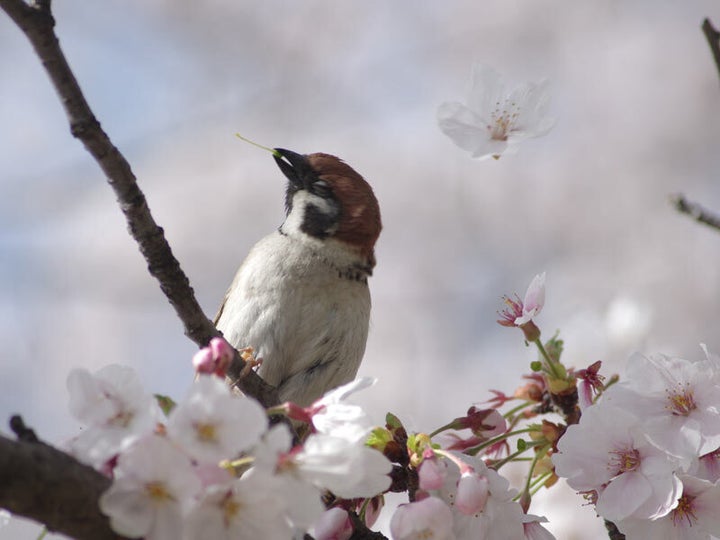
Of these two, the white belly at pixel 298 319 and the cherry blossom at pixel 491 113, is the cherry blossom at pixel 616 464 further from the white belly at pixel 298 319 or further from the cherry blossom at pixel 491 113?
the white belly at pixel 298 319

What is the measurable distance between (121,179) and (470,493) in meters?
0.61

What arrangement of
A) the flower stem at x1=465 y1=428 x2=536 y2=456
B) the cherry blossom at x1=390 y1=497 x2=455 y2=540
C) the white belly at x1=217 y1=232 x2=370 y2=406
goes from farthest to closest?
the white belly at x1=217 y1=232 x2=370 y2=406 < the flower stem at x1=465 y1=428 x2=536 y2=456 < the cherry blossom at x1=390 y1=497 x2=455 y2=540

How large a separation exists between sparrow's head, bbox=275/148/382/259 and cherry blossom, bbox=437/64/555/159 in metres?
1.19

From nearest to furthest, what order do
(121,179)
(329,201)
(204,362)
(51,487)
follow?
(51,487) → (204,362) → (121,179) → (329,201)

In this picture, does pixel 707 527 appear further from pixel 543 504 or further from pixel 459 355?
pixel 459 355

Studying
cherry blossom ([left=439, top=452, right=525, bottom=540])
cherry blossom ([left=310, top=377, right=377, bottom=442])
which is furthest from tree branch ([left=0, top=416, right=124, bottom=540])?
cherry blossom ([left=439, top=452, right=525, bottom=540])

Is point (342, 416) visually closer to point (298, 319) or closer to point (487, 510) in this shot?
point (487, 510)

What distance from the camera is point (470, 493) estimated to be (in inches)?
49.6

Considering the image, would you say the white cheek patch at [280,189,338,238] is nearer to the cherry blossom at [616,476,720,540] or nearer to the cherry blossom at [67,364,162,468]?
the cherry blossom at [616,476,720,540]

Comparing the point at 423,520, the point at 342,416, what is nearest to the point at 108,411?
the point at 342,416

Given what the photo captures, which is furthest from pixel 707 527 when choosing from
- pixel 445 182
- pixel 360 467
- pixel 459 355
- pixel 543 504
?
pixel 445 182

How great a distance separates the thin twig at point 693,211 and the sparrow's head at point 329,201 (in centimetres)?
172

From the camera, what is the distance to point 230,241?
5598mm

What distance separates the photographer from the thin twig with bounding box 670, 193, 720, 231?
3.34ft
